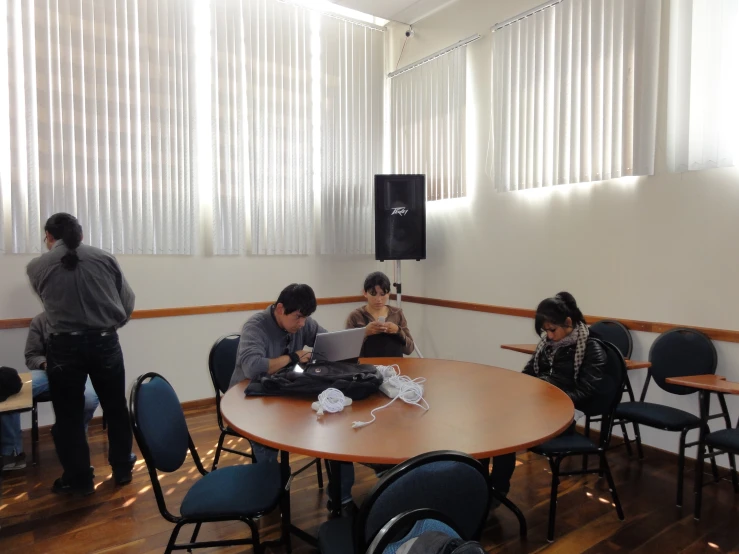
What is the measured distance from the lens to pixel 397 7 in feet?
16.8

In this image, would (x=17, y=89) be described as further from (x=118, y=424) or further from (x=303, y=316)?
(x=303, y=316)

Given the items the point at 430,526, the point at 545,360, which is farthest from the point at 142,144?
the point at 430,526

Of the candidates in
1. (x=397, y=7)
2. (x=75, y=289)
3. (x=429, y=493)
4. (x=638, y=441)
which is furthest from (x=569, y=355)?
(x=397, y=7)

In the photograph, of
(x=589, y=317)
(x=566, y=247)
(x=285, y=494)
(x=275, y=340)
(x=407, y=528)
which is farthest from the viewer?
(x=566, y=247)

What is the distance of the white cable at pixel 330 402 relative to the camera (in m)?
2.00

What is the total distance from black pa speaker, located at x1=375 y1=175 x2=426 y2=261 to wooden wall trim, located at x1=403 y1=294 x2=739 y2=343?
1.80 feet

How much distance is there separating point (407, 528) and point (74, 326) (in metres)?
2.56

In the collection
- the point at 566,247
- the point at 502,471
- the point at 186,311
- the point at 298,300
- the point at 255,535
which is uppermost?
the point at 566,247

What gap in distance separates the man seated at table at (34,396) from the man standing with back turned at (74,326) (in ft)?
1.04

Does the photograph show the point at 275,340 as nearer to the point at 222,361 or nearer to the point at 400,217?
the point at 222,361

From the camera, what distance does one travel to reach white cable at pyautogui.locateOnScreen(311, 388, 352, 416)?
2.00 metres

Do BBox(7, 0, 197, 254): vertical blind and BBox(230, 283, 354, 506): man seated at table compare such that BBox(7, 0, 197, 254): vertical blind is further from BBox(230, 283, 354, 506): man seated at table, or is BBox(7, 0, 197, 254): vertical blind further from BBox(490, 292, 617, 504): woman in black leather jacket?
BBox(490, 292, 617, 504): woman in black leather jacket

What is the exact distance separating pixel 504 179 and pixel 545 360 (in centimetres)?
203

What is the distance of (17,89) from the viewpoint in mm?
3719
